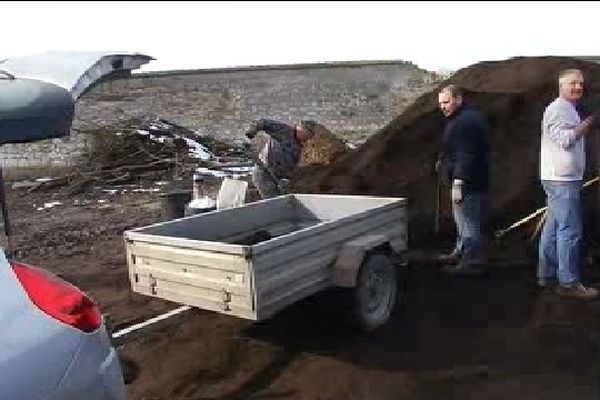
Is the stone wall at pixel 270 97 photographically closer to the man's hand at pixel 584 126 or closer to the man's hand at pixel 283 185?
the man's hand at pixel 283 185

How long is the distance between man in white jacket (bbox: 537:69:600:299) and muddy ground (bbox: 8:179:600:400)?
297 millimetres

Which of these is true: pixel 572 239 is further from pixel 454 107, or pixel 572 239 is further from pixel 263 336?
pixel 263 336

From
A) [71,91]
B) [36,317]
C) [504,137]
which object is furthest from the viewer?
[504,137]

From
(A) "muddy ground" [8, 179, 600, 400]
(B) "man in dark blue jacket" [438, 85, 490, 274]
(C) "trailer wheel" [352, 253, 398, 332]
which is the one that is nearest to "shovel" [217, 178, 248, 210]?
(A) "muddy ground" [8, 179, 600, 400]

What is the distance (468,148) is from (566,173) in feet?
3.16

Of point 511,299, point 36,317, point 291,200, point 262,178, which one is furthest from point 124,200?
point 36,317

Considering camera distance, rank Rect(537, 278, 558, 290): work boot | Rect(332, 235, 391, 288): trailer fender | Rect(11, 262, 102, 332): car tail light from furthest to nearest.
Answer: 1. Rect(537, 278, 558, 290): work boot
2. Rect(332, 235, 391, 288): trailer fender
3. Rect(11, 262, 102, 332): car tail light

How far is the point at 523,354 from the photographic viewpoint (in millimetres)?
4828

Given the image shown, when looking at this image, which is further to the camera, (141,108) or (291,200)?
(141,108)

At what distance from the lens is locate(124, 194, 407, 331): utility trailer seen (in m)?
4.37

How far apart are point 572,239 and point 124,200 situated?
8686mm

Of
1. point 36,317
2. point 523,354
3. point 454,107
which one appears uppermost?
point 454,107

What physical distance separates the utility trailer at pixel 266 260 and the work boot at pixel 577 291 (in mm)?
1340

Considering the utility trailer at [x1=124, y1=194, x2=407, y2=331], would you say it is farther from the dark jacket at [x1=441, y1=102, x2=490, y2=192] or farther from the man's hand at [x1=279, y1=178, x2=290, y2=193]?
the man's hand at [x1=279, y1=178, x2=290, y2=193]
